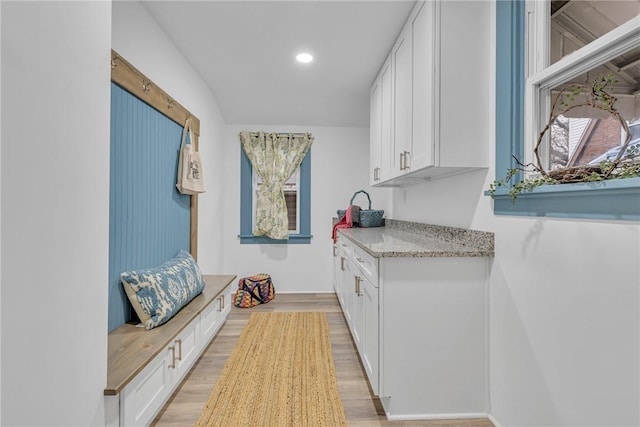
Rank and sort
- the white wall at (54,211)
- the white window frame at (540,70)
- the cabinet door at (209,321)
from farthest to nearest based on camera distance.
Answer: the cabinet door at (209,321)
the white window frame at (540,70)
the white wall at (54,211)

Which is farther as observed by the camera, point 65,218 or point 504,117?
point 504,117

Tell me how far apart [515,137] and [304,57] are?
185 centimetres

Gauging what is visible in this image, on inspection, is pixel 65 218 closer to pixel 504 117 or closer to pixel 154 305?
pixel 154 305

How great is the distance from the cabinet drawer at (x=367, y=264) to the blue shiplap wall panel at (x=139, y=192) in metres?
1.45

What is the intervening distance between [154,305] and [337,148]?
304cm

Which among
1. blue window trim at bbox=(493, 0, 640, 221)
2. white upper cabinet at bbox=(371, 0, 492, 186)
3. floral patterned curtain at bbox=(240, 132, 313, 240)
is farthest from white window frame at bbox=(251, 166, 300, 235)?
blue window trim at bbox=(493, 0, 640, 221)

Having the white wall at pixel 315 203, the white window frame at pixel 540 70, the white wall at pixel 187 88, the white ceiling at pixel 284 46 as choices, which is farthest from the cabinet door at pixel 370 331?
the white wall at pixel 315 203

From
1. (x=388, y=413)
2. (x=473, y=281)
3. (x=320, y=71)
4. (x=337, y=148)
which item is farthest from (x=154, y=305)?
(x=337, y=148)

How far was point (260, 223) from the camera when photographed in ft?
13.0

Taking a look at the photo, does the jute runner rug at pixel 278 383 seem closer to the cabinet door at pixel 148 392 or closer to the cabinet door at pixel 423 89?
the cabinet door at pixel 148 392

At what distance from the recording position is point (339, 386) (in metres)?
1.88

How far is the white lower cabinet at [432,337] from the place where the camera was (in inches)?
61.1

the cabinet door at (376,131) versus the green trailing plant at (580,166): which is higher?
the cabinet door at (376,131)

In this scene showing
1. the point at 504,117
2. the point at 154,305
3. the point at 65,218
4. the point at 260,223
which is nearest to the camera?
the point at 65,218
